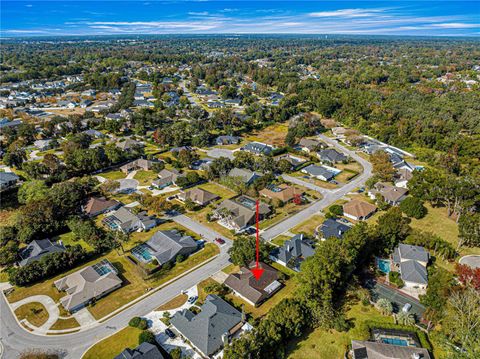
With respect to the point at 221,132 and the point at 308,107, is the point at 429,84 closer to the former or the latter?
the point at 308,107

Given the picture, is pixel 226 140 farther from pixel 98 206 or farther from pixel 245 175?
pixel 98 206

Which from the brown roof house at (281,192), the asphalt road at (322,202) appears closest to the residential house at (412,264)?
the asphalt road at (322,202)

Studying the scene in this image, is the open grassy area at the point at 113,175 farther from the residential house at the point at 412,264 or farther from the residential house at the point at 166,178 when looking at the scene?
the residential house at the point at 412,264

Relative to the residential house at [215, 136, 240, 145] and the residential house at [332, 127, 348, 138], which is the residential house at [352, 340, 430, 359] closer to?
the residential house at [215, 136, 240, 145]

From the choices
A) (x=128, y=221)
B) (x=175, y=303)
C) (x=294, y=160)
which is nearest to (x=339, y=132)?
(x=294, y=160)

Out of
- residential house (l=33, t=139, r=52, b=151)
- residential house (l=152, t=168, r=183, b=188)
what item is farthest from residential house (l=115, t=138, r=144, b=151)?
residential house (l=33, t=139, r=52, b=151)

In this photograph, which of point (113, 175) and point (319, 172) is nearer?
point (319, 172)

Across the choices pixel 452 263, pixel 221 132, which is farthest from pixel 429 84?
pixel 452 263
